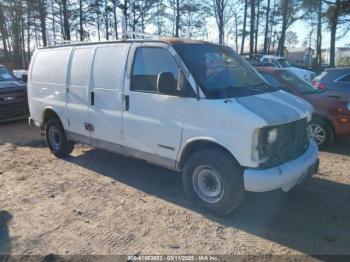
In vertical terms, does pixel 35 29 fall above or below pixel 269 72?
above

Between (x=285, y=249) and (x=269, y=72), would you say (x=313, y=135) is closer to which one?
(x=269, y=72)

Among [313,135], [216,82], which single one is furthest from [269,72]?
[216,82]

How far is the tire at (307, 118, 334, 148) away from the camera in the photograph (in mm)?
7023

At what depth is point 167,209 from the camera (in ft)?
15.1

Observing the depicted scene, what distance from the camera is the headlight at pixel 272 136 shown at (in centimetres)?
399

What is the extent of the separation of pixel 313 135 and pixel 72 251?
5367 millimetres

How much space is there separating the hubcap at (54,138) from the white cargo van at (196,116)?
103 cm

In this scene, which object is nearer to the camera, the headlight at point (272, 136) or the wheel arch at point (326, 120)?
the headlight at point (272, 136)

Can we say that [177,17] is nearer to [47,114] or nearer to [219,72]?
[47,114]

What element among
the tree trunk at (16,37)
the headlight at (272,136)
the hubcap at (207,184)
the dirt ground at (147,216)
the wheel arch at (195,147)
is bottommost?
the dirt ground at (147,216)

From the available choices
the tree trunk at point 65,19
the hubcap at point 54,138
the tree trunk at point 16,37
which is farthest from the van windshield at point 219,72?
the tree trunk at point 16,37

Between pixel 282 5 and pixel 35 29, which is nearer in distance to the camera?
pixel 35 29

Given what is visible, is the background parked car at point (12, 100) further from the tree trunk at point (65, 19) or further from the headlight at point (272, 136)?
the tree trunk at point (65, 19)

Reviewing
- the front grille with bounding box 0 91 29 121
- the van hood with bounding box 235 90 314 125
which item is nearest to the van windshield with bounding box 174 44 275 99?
the van hood with bounding box 235 90 314 125
